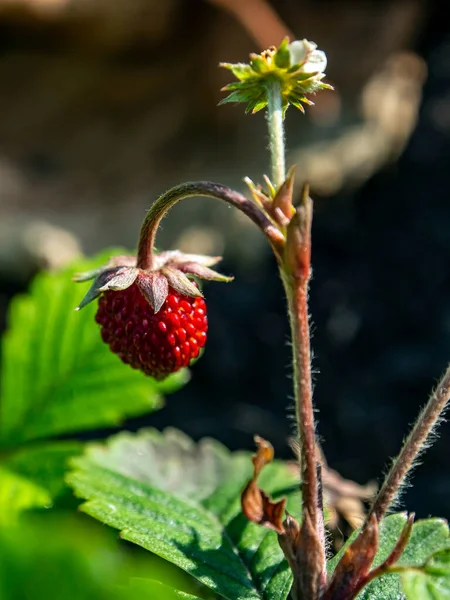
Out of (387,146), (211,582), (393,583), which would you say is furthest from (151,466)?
(387,146)

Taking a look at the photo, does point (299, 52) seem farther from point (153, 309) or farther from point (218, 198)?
point (153, 309)

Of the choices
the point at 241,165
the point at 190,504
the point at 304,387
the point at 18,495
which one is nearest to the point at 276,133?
the point at 304,387

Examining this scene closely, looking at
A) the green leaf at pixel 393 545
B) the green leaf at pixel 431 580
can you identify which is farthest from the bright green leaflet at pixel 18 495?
the green leaf at pixel 431 580

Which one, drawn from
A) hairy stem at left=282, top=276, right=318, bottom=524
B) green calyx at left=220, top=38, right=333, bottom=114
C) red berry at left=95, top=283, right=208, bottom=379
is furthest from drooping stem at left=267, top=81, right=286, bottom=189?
red berry at left=95, top=283, right=208, bottom=379

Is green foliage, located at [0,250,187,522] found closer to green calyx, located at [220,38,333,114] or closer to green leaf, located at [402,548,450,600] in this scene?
green calyx, located at [220,38,333,114]

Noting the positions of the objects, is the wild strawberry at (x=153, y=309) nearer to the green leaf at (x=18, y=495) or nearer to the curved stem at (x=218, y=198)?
the curved stem at (x=218, y=198)
